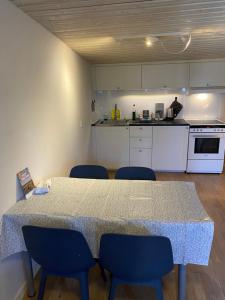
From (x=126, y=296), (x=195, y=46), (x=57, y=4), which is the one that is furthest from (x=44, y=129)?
(x=195, y=46)

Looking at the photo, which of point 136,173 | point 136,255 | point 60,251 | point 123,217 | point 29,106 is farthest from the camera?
point 136,173

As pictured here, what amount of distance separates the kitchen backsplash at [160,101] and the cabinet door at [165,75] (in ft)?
1.20

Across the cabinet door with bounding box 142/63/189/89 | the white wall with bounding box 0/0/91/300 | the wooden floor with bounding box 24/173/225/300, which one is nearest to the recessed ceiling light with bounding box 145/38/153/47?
the white wall with bounding box 0/0/91/300

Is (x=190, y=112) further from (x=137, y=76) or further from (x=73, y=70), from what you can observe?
(x=73, y=70)

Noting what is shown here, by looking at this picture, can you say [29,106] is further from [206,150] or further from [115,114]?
[206,150]

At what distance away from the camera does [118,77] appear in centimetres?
432

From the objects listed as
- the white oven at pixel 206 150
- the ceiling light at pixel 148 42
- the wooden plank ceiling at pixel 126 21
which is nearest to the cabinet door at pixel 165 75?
the white oven at pixel 206 150

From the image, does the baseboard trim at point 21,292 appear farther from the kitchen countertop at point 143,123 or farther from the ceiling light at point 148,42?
the kitchen countertop at point 143,123

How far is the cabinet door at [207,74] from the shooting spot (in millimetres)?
4023

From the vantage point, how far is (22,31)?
179 cm

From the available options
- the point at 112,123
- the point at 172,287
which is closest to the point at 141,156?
the point at 112,123

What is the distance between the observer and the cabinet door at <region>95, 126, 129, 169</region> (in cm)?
433

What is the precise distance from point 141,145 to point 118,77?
136 cm

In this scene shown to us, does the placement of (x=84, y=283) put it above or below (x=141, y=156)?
below
